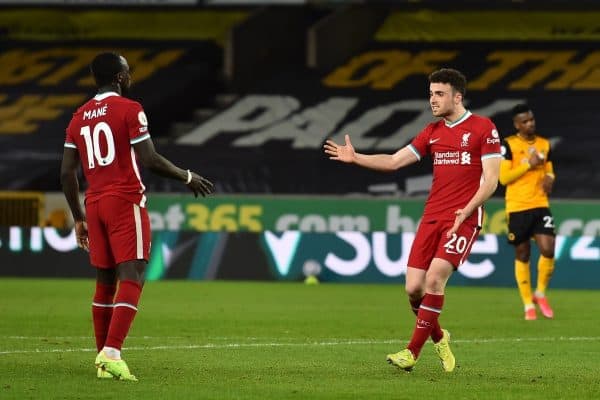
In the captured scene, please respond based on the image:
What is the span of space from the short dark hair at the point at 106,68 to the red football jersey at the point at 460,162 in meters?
2.13

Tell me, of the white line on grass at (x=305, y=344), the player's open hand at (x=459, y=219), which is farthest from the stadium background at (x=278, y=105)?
the player's open hand at (x=459, y=219)

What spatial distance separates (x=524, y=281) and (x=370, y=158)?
18.5 feet

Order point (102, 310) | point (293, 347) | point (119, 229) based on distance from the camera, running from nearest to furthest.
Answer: point (119, 229) → point (102, 310) → point (293, 347)

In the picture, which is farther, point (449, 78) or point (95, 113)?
point (449, 78)

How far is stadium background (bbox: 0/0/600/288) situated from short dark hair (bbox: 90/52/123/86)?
1190 cm

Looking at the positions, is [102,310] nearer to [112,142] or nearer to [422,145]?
[112,142]

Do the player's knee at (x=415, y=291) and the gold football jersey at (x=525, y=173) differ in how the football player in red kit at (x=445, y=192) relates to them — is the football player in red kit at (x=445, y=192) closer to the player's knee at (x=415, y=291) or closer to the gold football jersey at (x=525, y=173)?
the player's knee at (x=415, y=291)

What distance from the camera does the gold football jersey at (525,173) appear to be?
15102 millimetres

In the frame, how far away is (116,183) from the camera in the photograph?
903cm

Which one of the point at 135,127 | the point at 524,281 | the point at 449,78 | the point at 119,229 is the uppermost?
the point at 449,78

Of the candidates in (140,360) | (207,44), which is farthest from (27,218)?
(140,360)

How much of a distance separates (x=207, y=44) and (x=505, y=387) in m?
24.4

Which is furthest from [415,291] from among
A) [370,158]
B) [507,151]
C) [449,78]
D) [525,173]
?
[525,173]

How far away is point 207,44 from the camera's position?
3262 cm
